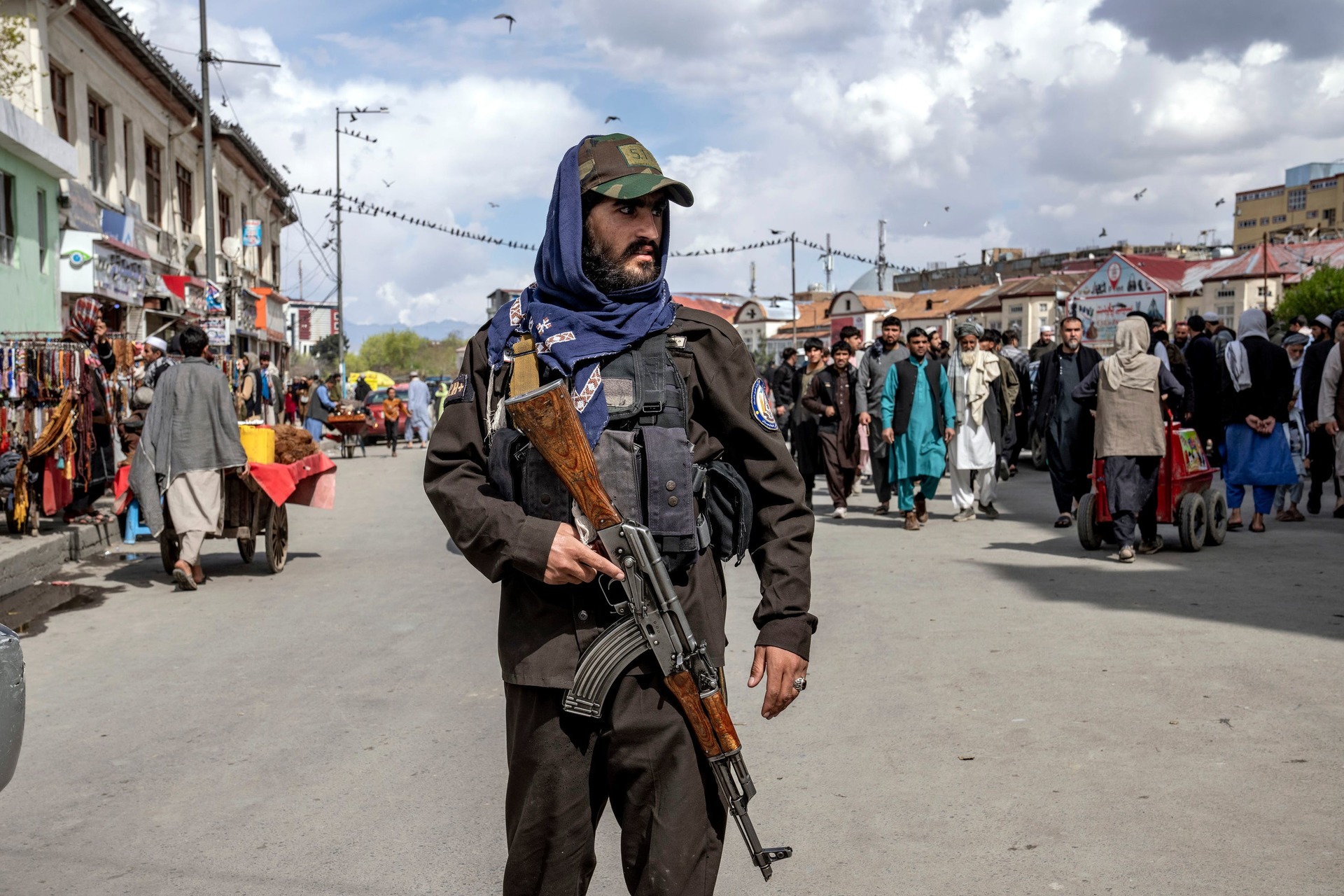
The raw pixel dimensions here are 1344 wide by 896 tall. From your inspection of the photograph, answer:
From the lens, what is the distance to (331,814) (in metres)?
4.31

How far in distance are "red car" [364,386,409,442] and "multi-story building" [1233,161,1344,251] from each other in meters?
76.4

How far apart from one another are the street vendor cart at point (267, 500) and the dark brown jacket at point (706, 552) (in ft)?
22.8

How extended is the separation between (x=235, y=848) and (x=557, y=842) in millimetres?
1996

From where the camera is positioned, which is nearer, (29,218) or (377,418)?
(29,218)

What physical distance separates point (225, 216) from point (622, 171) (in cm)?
3618

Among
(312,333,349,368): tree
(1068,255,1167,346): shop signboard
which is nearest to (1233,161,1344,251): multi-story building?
(1068,255,1167,346): shop signboard

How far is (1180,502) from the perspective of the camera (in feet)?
31.2

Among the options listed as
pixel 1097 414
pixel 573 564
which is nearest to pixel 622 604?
pixel 573 564

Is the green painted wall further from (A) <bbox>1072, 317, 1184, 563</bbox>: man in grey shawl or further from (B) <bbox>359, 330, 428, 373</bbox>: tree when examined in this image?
(B) <bbox>359, 330, 428, 373</bbox>: tree

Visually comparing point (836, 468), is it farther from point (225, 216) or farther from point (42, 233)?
point (225, 216)

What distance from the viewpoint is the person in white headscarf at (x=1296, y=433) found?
11578 mm

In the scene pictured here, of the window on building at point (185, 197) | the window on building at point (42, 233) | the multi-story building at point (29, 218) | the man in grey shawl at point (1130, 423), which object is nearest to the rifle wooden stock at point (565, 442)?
the man in grey shawl at point (1130, 423)

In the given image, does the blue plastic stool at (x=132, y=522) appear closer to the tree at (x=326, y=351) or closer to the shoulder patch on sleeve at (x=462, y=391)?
the shoulder patch on sleeve at (x=462, y=391)

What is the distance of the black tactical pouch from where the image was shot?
104 inches
